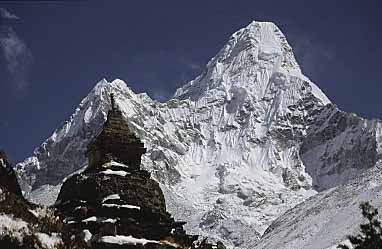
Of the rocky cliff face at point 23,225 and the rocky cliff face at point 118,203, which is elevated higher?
the rocky cliff face at point 118,203

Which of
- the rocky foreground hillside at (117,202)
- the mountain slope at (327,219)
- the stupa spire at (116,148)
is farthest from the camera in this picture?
the mountain slope at (327,219)

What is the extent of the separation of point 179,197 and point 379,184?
120415 millimetres

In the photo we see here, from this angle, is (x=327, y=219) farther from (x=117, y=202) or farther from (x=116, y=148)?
(x=117, y=202)

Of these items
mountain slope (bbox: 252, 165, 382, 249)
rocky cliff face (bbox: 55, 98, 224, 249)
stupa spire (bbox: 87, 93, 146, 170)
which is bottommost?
rocky cliff face (bbox: 55, 98, 224, 249)

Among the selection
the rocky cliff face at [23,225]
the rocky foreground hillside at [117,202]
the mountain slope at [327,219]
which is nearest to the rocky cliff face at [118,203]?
the rocky foreground hillside at [117,202]

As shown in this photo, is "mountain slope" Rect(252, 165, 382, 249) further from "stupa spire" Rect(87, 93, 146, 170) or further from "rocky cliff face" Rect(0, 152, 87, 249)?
"rocky cliff face" Rect(0, 152, 87, 249)

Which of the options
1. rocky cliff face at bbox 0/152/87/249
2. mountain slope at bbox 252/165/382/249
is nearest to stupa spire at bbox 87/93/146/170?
rocky cliff face at bbox 0/152/87/249

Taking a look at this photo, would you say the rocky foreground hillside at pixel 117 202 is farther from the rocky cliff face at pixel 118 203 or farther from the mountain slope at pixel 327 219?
the mountain slope at pixel 327 219

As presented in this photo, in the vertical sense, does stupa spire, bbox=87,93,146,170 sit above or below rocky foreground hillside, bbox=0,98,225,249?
above

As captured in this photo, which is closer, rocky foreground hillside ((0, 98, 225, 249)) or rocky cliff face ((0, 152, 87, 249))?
rocky cliff face ((0, 152, 87, 249))

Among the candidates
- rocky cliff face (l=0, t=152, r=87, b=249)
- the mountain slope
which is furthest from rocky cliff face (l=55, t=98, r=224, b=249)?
the mountain slope

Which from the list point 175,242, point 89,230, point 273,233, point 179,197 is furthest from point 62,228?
point 179,197

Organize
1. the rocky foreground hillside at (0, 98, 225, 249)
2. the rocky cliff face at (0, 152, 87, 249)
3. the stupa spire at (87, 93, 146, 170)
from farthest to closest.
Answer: the stupa spire at (87, 93, 146, 170), the rocky foreground hillside at (0, 98, 225, 249), the rocky cliff face at (0, 152, 87, 249)

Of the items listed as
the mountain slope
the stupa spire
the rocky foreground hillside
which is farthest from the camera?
the mountain slope
